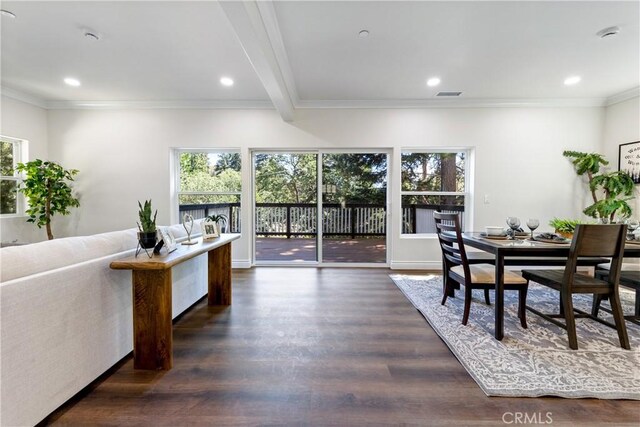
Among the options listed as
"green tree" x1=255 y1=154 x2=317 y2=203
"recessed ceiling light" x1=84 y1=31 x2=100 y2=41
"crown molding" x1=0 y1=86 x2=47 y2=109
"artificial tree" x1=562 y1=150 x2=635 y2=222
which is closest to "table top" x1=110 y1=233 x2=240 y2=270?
"recessed ceiling light" x1=84 y1=31 x2=100 y2=41

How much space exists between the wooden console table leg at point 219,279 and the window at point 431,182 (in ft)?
9.29

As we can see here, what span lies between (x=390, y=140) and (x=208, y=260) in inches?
123

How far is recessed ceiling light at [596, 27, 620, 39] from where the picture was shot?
2.49 meters

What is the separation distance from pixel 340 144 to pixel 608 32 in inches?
118

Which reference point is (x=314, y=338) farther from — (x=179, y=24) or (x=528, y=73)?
(x=528, y=73)

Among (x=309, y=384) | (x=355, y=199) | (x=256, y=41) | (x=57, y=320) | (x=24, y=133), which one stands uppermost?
(x=256, y=41)

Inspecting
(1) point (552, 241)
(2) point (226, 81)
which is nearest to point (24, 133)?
(2) point (226, 81)

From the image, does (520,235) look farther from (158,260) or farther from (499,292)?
(158,260)

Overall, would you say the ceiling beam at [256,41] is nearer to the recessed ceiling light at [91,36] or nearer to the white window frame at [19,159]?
the recessed ceiling light at [91,36]

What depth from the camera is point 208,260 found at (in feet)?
9.58

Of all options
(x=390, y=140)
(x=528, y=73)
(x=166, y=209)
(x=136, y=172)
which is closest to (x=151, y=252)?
(x=166, y=209)

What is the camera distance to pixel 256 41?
→ 2168 mm

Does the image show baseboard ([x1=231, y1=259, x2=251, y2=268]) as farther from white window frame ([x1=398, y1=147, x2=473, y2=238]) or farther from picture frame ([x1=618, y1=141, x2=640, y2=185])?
picture frame ([x1=618, y1=141, x2=640, y2=185])

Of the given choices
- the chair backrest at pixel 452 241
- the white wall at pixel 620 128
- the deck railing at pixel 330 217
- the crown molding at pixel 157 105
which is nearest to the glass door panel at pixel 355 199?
the deck railing at pixel 330 217
